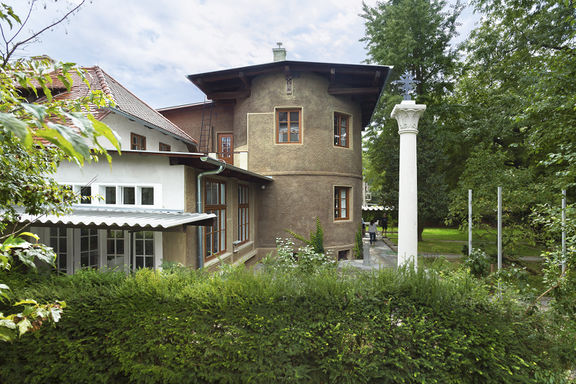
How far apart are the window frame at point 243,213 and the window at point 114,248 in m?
4.19

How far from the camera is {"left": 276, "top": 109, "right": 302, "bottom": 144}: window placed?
12297 mm

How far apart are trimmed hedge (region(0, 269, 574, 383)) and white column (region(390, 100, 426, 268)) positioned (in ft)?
10.7

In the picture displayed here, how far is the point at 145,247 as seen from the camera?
7227mm

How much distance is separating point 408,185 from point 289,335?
5078 millimetres

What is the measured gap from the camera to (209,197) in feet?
28.2

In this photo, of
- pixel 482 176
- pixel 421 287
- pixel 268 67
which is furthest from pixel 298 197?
pixel 421 287

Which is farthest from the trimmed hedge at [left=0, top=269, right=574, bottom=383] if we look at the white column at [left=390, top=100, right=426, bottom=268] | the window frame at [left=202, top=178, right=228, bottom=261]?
the window frame at [left=202, top=178, right=228, bottom=261]

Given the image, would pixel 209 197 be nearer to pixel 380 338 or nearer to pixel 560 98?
pixel 380 338

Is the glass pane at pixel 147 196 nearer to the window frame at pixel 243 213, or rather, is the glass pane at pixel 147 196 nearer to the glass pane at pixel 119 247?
the glass pane at pixel 119 247

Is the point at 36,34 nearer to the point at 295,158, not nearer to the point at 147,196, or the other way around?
the point at 147,196

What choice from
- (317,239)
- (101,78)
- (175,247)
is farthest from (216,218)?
(101,78)

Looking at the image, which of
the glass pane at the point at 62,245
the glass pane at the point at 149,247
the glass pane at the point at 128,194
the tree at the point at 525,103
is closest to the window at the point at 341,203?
the tree at the point at 525,103

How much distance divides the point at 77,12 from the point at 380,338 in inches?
228

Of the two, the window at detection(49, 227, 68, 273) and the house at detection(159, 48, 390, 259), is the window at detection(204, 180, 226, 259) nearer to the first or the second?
the house at detection(159, 48, 390, 259)
